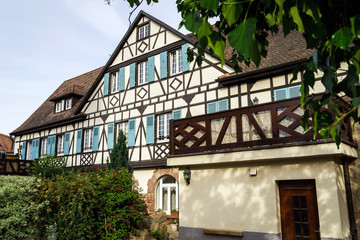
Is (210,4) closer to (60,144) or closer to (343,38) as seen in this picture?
(343,38)

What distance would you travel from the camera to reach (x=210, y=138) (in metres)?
8.36

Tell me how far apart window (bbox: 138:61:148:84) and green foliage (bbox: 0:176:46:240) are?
7728 mm

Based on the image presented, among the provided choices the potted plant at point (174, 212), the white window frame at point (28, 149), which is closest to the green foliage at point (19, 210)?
the potted plant at point (174, 212)

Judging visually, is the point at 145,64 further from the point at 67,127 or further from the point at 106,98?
the point at 67,127

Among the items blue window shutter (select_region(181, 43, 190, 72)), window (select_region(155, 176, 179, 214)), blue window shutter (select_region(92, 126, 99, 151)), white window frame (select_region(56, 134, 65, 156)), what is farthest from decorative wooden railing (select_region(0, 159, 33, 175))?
blue window shutter (select_region(181, 43, 190, 72))

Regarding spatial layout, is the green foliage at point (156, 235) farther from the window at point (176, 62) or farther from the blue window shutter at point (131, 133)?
the window at point (176, 62)

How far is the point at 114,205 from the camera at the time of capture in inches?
382

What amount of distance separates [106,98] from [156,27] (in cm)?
456

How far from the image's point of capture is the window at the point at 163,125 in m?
14.0

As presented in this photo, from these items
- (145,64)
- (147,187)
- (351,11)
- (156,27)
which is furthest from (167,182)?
(351,11)

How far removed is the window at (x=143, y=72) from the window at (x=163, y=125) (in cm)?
230

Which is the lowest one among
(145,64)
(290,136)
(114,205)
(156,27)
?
(114,205)

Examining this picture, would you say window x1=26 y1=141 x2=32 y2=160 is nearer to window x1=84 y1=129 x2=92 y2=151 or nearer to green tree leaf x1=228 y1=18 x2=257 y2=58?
window x1=84 y1=129 x2=92 y2=151

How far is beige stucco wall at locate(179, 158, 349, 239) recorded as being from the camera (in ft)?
21.4
